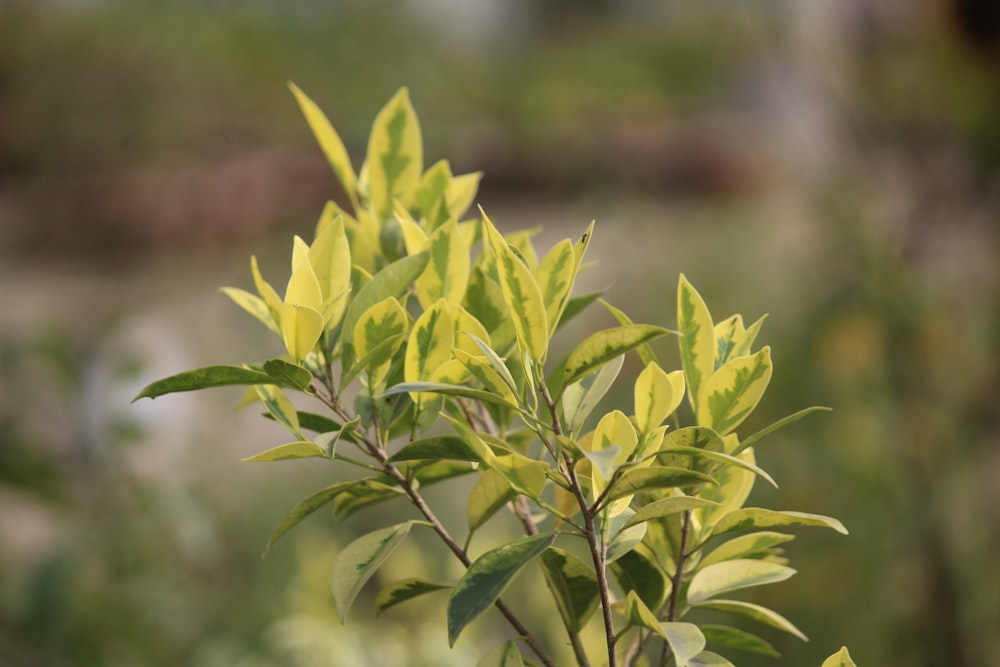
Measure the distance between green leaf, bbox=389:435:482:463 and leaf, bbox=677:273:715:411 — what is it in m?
0.07

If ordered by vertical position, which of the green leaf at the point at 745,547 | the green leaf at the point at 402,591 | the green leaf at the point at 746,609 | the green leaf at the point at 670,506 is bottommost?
the green leaf at the point at 746,609

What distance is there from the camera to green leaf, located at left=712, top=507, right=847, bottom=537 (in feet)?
0.95

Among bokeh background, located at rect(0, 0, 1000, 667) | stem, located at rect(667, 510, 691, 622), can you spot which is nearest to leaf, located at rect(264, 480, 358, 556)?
stem, located at rect(667, 510, 691, 622)

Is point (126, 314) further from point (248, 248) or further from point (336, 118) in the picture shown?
point (336, 118)

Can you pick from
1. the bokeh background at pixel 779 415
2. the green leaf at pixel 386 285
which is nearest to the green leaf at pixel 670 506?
the green leaf at pixel 386 285

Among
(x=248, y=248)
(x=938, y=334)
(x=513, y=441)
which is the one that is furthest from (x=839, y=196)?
(x=248, y=248)

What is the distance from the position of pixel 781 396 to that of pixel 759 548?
1311 mm

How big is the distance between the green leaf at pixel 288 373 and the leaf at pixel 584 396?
0.26 ft

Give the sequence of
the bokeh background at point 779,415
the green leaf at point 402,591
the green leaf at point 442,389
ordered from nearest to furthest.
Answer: the green leaf at point 442,389 < the green leaf at point 402,591 < the bokeh background at point 779,415

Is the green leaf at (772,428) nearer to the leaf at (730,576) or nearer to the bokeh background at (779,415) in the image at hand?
the leaf at (730,576)

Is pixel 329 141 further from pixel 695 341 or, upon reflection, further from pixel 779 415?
pixel 779 415

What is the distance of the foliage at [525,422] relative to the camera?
29 centimetres

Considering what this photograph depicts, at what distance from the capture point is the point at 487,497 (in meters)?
0.35

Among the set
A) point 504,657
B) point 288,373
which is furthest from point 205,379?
point 504,657
